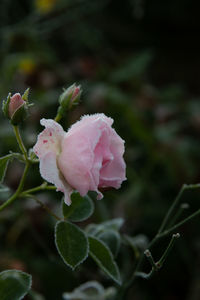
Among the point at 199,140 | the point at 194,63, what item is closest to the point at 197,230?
the point at 199,140

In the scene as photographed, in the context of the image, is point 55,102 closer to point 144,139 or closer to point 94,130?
point 144,139

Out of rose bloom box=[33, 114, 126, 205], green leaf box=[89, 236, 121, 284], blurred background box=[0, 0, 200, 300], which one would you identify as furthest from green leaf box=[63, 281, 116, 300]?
rose bloom box=[33, 114, 126, 205]

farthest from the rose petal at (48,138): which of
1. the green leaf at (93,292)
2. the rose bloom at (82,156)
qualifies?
the green leaf at (93,292)

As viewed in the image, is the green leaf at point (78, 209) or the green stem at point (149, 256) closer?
the green stem at point (149, 256)

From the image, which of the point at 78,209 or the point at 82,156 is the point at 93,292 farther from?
the point at 82,156

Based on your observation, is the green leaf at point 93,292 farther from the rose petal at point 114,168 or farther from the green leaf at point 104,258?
the rose petal at point 114,168

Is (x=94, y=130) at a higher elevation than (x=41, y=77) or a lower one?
higher

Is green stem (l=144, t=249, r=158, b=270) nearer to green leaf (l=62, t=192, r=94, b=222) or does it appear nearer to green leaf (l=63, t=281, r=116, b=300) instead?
green leaf (l=62, t=192, r=94, b=222)
